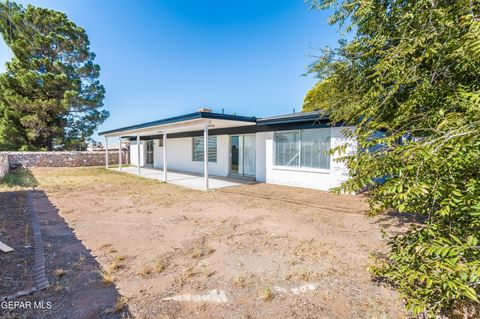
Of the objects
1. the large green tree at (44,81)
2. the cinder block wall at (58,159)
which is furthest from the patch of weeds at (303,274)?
the large green tree at (44,81)

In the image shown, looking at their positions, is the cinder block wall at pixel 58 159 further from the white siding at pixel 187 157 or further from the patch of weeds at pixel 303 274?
the patch of weeds at pixel 303 274

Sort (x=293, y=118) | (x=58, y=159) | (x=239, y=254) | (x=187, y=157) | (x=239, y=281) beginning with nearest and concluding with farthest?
(x=239, y=281) < (x=239, y=254) < (x=293, y=118) < (x=187, y=157) < (x=58, y=159)

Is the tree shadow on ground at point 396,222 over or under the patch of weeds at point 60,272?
under

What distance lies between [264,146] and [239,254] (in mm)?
6944

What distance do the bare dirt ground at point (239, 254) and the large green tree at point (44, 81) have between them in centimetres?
1551

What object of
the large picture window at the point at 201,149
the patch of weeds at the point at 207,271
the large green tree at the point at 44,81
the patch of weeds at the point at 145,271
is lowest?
the patch of weeds at the point at 207,271

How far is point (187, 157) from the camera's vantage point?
47.0 feet

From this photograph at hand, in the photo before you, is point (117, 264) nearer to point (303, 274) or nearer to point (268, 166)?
point (303, 274)

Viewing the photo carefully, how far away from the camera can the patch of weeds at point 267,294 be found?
96.5 inches

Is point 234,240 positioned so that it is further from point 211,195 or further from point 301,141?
point 301,141

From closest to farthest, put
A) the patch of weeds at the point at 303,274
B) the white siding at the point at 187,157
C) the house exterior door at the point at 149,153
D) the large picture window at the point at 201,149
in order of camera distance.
→ the patch of weeds at the point at 303,274, the white siding at the point at 187,157, the large picture window at the point at 201,149, the house exterior door at the point at 149,153

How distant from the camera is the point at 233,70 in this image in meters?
17.2

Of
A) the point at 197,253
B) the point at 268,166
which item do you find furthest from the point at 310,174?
the point at 197,253

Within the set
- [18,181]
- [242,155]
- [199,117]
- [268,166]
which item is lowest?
[18,181]
